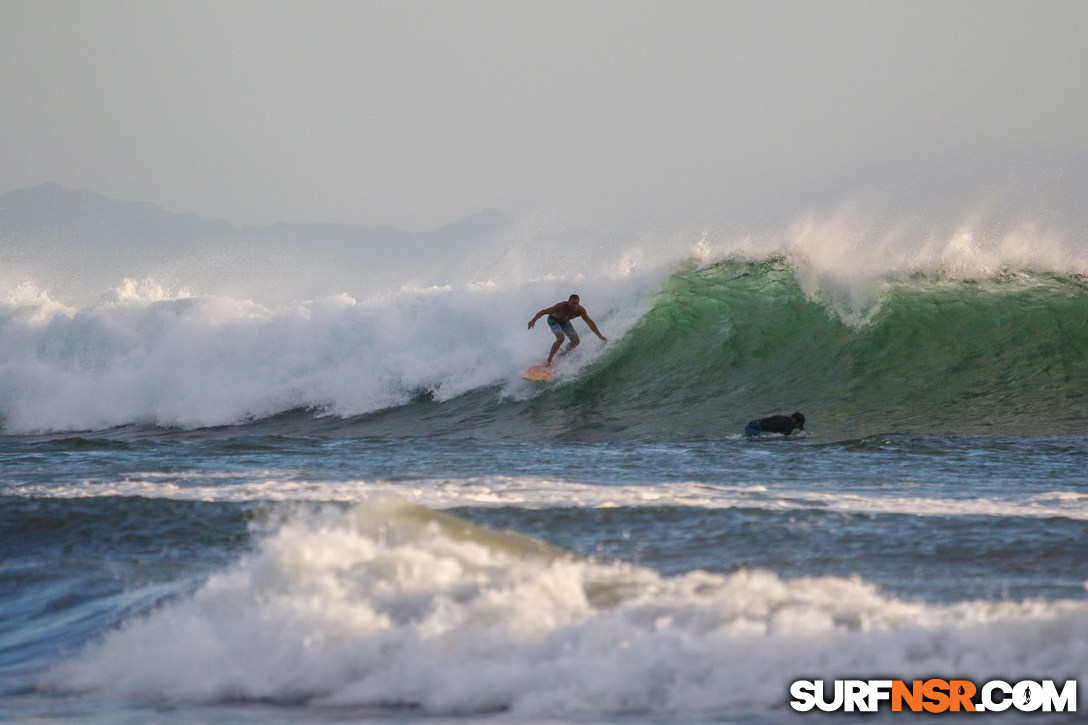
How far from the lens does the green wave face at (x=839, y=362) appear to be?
14.5 meters

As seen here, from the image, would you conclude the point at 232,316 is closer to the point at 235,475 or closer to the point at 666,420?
the point at 666,420

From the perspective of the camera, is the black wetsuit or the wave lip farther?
the wave lip

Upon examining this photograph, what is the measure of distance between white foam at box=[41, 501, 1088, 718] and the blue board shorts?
12.4 meters

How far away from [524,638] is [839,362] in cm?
1316

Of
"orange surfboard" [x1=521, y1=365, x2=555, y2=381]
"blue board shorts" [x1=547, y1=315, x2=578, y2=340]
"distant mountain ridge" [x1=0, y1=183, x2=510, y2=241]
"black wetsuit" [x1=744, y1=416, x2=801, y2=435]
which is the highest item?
"distant mountain ridge" [x1=0, y1=183, x2=510, y2=241]

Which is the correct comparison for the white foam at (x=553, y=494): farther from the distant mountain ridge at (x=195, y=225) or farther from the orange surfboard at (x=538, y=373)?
the distant mountain ridge at (x=195, y=225)

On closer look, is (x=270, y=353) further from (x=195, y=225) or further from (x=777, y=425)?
(x=195, y=225)

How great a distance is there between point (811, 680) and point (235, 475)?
7218 mm

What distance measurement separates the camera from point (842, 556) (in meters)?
6.34

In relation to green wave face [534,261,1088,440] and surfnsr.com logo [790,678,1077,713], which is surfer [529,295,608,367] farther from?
surfnsr.com logo [790,678,1077,713]

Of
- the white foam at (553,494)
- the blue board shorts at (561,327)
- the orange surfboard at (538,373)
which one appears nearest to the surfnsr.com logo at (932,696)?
the white foam at (553,494)

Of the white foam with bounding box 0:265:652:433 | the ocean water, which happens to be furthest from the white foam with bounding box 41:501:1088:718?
the white foam with bounding box 0:265:652:433

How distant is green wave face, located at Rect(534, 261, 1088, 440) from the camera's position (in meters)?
14.5

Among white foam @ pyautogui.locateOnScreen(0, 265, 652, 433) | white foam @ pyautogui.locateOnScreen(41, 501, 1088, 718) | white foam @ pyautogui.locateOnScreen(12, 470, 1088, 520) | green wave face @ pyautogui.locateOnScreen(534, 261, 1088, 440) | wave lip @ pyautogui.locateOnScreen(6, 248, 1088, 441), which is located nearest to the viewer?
white foam @ pyautogui.locateOnScreen(41, 501, 1088, 718)
